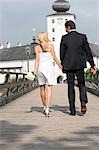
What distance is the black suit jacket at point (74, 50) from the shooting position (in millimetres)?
9922

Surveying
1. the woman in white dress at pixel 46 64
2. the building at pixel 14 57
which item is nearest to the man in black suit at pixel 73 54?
the woman in white dress at pixel 46 64

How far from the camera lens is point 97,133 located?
7426 millimetres

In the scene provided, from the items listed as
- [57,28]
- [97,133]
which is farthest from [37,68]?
[57,28]

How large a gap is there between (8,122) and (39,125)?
0.82 meters

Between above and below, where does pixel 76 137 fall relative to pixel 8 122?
above

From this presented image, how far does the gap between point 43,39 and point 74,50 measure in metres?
0.66

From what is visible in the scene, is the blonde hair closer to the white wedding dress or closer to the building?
the white wedding dress

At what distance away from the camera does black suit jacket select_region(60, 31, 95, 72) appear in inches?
391

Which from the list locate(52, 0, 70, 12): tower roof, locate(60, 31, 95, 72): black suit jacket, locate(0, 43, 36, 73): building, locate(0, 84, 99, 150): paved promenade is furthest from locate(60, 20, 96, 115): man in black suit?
locate(0, 43, 36, 73): building

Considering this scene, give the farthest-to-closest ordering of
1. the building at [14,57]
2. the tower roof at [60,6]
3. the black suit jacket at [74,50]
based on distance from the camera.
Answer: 1. the building at [14,57]
2. the tower roof at [60,6]
3. the black suit jacket at [74,50]

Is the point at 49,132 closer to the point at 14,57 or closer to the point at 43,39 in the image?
the point at 43,39

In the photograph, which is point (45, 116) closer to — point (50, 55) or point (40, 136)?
point (50, 55)

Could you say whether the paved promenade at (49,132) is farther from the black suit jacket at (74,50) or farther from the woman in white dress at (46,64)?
the black suit jacket at (74,50)

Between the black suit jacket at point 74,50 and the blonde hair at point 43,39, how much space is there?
0.34 metres
